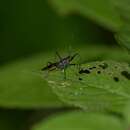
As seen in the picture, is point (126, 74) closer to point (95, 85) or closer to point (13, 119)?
point (95, 85)

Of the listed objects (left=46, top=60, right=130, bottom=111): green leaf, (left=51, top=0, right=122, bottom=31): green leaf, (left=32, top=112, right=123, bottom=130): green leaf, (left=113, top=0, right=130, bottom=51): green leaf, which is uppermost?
(left=51, top=0, right=122, bottom=31): green leaf

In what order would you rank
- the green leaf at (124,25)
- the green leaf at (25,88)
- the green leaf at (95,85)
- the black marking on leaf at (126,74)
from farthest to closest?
the green leaf at (25,88), the green leaf at (124,25), the black marking on leaf at (126,74), the green leaf at (95,85)

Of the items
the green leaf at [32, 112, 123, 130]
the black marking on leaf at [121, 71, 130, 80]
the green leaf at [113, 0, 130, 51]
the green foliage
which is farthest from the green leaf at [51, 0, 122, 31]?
the black marking on leaf at [121, 71, 130, 80]

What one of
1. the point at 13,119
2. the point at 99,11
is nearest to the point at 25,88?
the point at 99,11

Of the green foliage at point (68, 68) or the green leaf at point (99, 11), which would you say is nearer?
the green foliage at point (68, 68)

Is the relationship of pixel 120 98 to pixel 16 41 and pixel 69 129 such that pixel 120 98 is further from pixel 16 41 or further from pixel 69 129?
pixel 16 41

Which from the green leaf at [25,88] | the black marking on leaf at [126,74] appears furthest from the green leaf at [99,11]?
the black marking on leaf at [126,74]

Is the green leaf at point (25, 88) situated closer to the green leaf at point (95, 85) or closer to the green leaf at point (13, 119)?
the green leaf at point (95, 85)

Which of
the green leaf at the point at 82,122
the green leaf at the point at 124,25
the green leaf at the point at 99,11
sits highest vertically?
the green leaf at the point at 99,11

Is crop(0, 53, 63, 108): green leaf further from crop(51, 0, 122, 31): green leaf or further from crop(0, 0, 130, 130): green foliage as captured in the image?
crop(51, 0, 122, 31): green leaf
